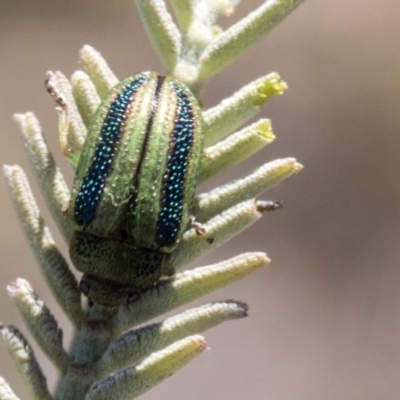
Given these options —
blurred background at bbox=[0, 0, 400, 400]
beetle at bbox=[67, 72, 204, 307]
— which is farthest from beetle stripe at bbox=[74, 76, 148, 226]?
blurred background at bbox=[0, 0, 400, 400]

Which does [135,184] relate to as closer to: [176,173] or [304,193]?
[176,173]

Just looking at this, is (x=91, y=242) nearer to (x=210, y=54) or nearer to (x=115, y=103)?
(x=115, y=103)

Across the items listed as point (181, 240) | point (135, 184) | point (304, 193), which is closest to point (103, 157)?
point (135, 184)

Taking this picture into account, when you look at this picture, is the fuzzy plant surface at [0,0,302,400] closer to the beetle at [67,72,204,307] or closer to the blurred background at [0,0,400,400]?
the beetle at [67,72,204,307]

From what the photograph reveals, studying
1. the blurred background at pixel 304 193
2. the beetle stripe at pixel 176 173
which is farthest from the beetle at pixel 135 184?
the blurred background at pixel 304 193

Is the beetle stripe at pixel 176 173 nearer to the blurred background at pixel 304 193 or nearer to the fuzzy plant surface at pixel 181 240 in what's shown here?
the fuzzy plant surface at pixel 181 240

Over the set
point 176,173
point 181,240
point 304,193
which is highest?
point 304,193

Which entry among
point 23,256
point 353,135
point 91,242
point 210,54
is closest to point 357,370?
point 353,135

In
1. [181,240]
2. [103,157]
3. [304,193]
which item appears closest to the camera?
[181,240]
